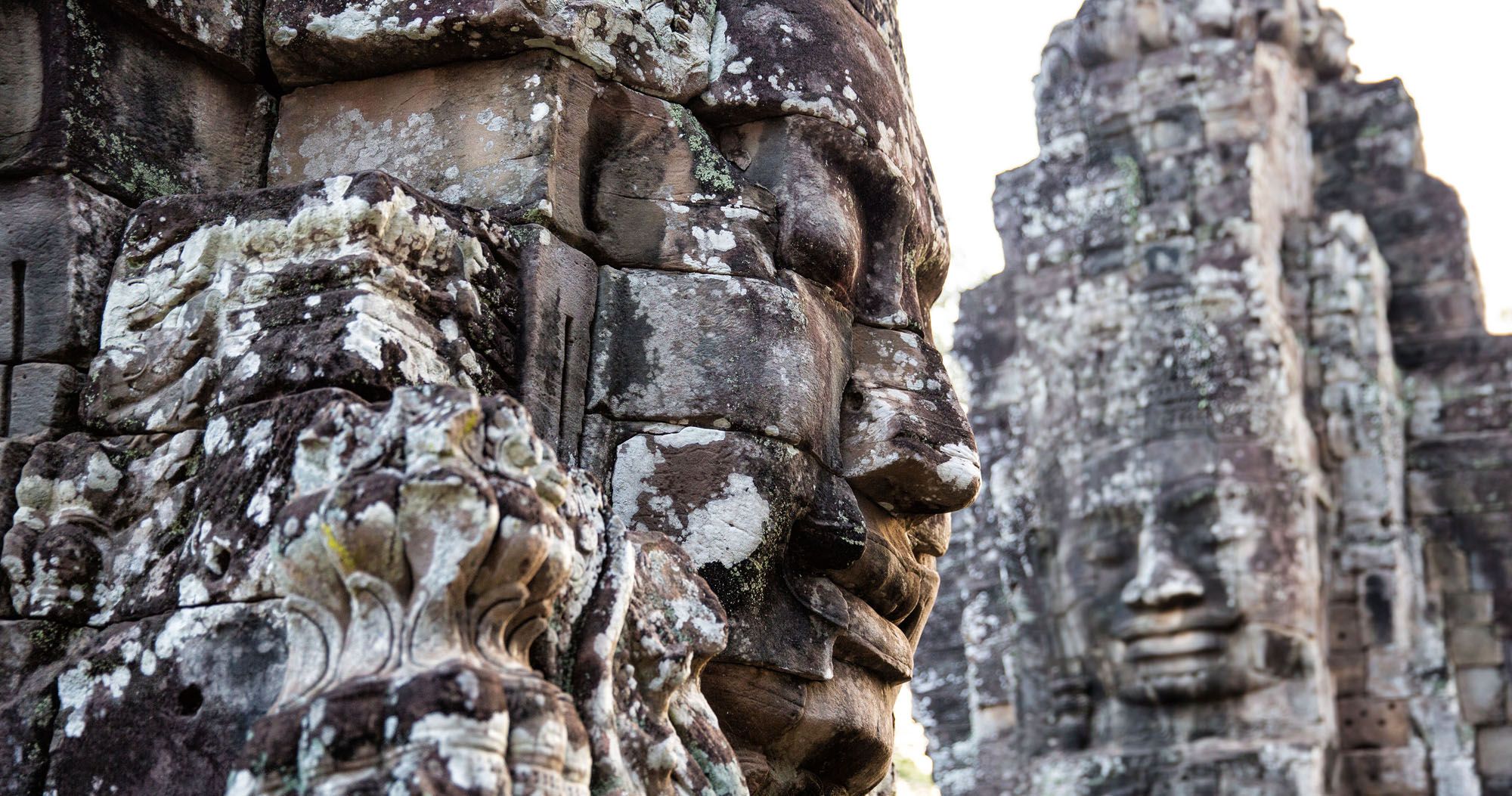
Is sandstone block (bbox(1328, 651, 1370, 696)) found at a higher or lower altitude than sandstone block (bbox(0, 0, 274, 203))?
higher

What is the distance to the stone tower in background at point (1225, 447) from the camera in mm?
12609

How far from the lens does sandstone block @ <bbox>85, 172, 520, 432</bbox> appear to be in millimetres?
2953

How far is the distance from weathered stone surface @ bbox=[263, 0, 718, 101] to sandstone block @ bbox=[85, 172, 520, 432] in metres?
0.54

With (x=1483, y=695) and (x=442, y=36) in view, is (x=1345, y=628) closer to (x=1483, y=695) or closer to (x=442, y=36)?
(x=1483, y=695)

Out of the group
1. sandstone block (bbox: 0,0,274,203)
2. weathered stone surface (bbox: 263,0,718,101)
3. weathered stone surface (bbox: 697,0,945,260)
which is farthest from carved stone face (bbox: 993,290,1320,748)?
sandstone block (bbox: 0,0,274,203)

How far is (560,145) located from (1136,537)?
31.8ft

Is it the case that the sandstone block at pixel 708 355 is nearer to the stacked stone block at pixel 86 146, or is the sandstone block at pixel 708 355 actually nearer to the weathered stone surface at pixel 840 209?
the weathered stone surface at pixel 840 209

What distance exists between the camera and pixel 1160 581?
12500mm

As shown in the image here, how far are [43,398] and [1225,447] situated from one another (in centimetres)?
1047

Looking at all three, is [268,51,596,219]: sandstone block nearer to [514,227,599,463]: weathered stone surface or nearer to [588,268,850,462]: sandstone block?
[514,227,599,463]: weathered stone surface

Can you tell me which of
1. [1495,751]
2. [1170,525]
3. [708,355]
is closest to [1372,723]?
[1495,751]

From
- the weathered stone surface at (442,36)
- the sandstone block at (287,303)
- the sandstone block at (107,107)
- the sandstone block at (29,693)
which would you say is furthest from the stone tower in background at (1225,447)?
the sandstone block at (29,693)

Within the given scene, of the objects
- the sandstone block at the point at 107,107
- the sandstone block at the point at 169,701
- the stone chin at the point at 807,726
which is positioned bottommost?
the sandstone block at the point at 169,701

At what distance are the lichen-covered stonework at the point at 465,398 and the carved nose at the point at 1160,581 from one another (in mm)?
8186
